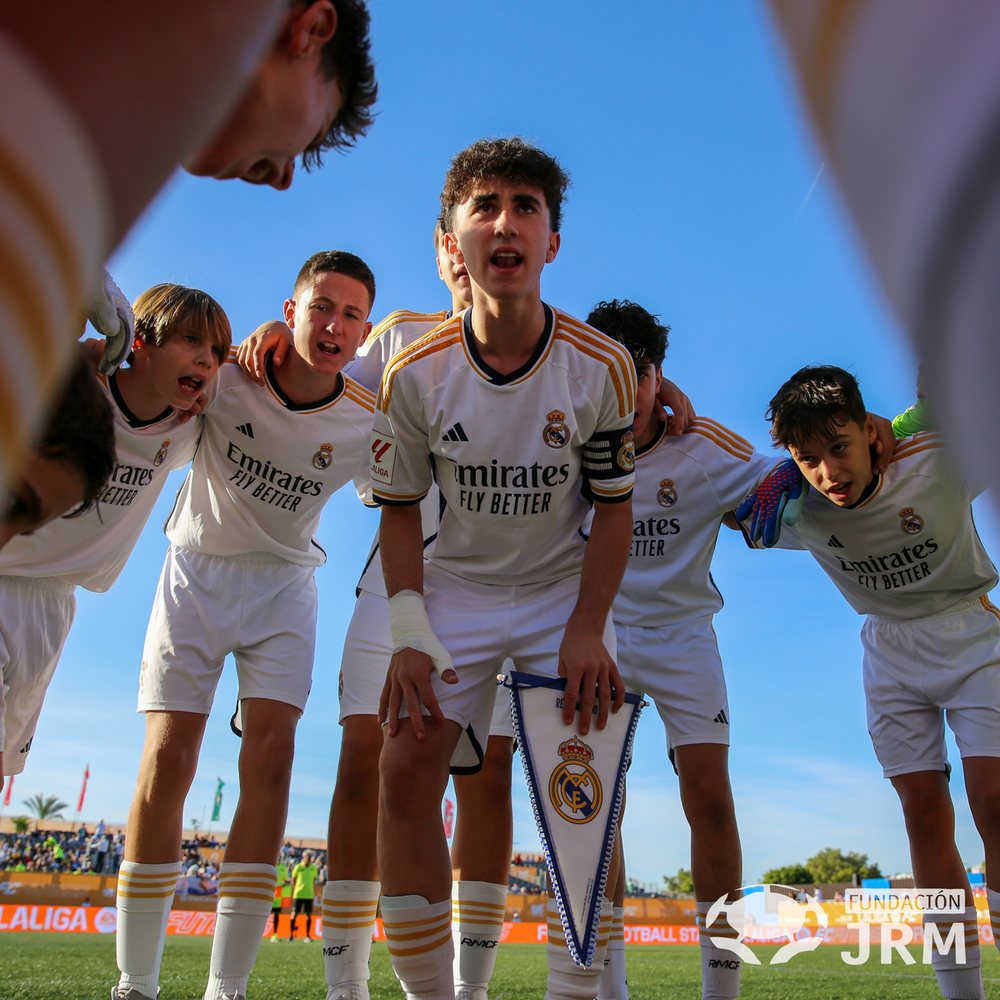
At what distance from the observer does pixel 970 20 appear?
1.13 ft

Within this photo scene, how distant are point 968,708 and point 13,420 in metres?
4.48

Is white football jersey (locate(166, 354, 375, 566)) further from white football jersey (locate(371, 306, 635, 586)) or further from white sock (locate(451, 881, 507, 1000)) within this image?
white sock (locate(451, 881, 507, 1000))

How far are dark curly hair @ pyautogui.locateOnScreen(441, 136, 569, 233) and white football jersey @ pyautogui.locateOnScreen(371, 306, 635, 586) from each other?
48 cm

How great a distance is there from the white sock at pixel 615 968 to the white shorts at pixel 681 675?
88cm

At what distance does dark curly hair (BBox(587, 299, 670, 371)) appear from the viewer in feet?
14.4

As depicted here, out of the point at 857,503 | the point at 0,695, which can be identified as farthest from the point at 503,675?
the point at 857,503

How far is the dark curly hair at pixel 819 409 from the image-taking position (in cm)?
405

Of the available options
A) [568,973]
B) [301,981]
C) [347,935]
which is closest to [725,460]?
[568,973]

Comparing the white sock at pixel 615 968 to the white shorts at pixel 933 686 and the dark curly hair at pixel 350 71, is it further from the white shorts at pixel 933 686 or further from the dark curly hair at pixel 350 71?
the dark curly hair at pixel 350 71

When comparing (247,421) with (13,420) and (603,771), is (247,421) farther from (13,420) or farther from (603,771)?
(13,420)

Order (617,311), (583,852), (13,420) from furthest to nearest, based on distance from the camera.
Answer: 1. (617,311)
2. (583,852)
3. (13,420)

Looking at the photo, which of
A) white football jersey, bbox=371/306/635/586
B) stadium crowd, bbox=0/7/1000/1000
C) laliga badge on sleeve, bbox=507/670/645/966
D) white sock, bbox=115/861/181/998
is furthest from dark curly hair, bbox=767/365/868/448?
white sock, bbox=115/861/181/998

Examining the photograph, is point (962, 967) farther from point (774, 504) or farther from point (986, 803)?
point (774, 504)

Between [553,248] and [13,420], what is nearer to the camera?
[13,420]
